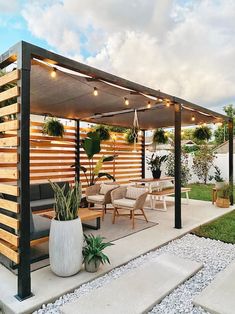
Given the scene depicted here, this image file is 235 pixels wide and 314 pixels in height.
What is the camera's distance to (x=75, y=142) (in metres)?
7.80

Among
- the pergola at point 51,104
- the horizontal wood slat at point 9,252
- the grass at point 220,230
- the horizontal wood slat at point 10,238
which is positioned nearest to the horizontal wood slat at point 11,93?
the pergola at point 51,104

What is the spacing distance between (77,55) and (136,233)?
20.4 ft

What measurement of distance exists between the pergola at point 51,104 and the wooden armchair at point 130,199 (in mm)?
747

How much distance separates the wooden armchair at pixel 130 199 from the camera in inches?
193

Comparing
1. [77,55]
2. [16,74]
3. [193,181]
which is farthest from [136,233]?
[193,181]

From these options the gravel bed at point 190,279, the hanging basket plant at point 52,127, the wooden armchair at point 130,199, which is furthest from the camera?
the hanging basket plant at point 52,127

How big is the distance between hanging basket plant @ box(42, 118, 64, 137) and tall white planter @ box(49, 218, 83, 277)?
13.7 feet

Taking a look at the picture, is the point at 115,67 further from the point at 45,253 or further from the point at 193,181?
the point at 193,181

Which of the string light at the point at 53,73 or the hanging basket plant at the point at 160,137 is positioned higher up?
the string light at the point at 53,73

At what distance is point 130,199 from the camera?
214 inches

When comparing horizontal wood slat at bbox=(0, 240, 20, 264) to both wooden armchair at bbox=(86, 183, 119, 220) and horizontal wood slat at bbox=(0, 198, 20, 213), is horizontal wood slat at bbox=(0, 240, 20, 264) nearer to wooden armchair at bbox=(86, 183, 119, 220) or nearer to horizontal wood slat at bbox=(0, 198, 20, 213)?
horizontal wood slat at bbox=(0, 198, 20, 213)

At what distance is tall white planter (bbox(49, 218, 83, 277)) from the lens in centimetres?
275

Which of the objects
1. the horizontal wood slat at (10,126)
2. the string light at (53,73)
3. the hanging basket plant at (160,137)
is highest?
the string light at (53,73)

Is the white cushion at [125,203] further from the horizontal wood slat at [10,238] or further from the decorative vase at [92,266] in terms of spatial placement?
the horizontal wood slat at [10,238]
